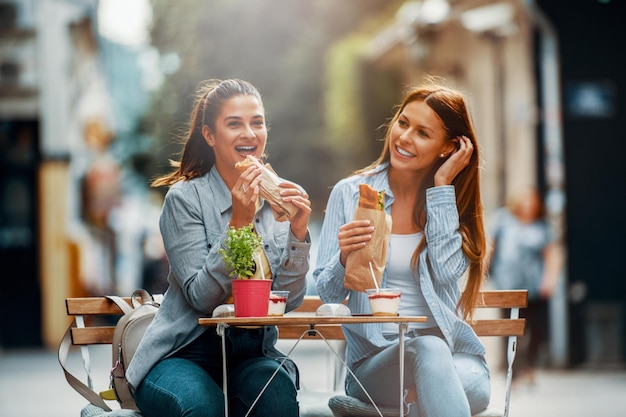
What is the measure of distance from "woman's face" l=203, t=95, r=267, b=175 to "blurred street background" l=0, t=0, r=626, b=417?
45.0 inches

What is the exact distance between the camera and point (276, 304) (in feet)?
14.5

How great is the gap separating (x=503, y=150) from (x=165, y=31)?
469 inches

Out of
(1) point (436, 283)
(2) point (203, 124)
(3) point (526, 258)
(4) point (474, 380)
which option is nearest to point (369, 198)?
(1) point (436, 283)

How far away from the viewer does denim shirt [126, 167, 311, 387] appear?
181 inches

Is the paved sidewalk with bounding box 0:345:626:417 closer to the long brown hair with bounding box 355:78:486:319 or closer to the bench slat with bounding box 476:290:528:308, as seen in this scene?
the bench slat with bounding box 476:290:528:308

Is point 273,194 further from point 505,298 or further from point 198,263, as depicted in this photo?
point 505,298

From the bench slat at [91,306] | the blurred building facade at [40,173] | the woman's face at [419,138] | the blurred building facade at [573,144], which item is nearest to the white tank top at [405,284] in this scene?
the woman's face at [419,138]

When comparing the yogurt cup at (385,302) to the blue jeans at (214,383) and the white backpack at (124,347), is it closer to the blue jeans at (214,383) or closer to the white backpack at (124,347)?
the blue jeans at (214,383)

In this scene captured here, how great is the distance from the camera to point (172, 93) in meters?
27.9

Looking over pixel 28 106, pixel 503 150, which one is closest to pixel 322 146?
pixel 28 106

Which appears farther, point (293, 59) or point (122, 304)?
point (293, 59)

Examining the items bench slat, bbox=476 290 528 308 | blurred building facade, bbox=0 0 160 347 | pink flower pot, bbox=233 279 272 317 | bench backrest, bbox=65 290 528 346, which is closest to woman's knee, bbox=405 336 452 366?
pink flower pot, bbox=233 279 272 317

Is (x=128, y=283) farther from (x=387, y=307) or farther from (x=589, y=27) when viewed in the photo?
(x=387, y=307)

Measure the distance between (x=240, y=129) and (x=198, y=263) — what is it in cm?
A: 58
